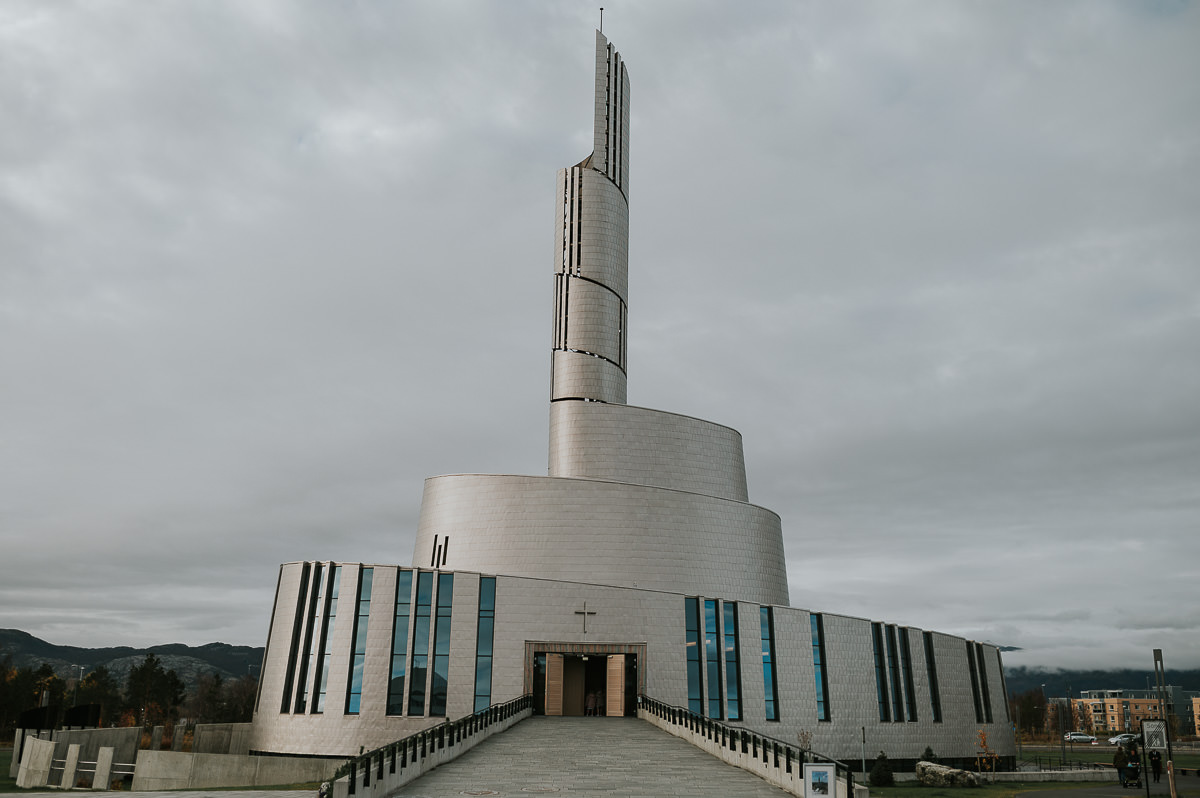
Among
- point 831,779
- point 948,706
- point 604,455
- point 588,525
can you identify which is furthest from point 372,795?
point 948,706

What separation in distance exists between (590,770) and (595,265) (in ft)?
134

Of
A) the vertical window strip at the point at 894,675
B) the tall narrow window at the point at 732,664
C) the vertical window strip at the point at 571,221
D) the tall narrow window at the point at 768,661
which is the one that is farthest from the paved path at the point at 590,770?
the vertical window strip at the point at 571,221

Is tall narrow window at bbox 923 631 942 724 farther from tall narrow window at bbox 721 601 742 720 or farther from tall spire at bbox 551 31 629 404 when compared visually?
tall spire at bbox 551 31 629 404

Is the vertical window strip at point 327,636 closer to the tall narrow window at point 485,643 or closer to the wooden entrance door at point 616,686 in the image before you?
the tall narrow window at point 485,643

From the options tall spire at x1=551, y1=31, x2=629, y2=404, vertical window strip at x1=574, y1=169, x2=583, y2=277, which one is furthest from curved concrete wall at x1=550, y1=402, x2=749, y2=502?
vertical window strip at x1=574, y1=169, x2=583, y2=277

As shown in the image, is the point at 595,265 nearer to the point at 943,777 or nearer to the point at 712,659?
the point at 712,659

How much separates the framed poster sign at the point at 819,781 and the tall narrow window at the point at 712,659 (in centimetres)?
2624

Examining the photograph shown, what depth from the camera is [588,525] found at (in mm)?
45281

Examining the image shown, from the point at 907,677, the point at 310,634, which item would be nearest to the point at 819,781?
the point at 310,634

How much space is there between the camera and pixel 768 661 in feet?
136

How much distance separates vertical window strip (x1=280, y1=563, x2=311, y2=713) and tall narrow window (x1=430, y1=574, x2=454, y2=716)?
20.9 ft

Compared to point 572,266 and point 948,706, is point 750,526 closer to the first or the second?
point 948,706

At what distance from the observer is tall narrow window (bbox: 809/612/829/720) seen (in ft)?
138

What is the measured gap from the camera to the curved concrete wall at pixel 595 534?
44.9 m
